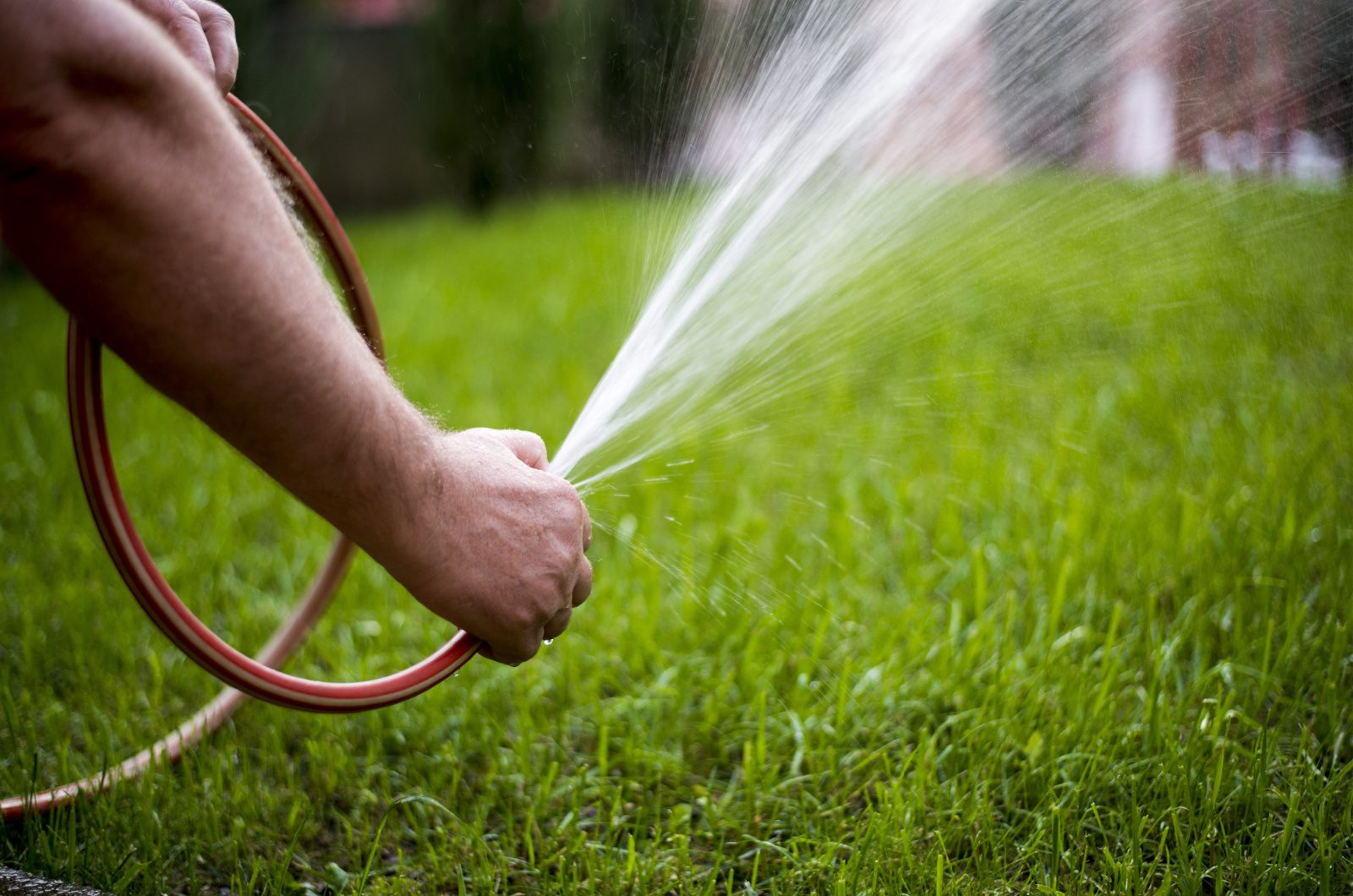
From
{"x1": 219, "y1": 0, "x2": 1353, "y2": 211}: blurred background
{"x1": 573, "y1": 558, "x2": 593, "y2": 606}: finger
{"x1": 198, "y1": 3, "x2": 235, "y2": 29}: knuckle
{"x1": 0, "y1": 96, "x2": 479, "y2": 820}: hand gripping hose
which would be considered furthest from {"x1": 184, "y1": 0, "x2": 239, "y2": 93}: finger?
{"x1": 219, "y1": 0, "x2": 1353, "y2": 211}: blurred background

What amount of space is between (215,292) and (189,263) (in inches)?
1.4

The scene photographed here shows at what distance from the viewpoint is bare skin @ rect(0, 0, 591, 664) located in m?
1.00

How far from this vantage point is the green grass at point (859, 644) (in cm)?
172

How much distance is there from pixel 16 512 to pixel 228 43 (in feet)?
7.05

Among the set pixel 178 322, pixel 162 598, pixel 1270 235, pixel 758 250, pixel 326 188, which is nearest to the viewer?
pixel 178 322

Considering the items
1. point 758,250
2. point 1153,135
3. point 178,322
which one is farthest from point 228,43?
point 1153,135

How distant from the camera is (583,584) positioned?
4.82 ft

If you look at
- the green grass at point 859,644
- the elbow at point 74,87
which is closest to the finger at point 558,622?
the green grass at point 859,644

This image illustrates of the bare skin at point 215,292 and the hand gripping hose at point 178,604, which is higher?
the bare skin at point 215,292

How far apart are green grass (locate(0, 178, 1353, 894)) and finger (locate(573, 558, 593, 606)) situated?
462mm

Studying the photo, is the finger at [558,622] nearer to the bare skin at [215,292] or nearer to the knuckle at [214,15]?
the bare skin at [215,292]

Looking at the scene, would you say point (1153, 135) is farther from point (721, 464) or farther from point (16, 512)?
point (16, 512)

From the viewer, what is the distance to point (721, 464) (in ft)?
11.0

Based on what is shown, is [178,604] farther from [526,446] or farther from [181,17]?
[181,17]
